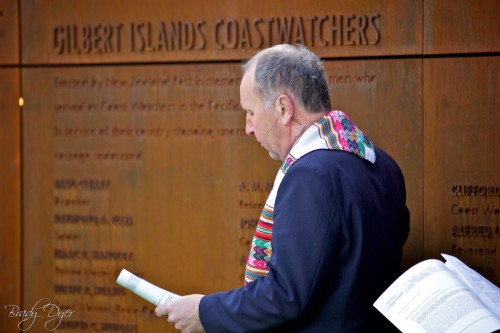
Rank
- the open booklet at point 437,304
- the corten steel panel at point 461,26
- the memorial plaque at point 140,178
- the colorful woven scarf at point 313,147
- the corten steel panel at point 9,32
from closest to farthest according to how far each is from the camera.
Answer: the open booklet at point 437,304 < the colorful woven scarf at point 313,147 < the corten steel panel at point 461,26 < the memorial plaque at point 140,178 < the corten steel panel at point 9,32

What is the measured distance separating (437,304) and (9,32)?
9.47 feet

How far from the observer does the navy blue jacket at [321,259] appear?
7.38ft

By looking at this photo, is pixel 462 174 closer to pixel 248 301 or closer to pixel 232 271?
pixel 232 271

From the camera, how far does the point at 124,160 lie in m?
4.02

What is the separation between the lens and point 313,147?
7.94 ft

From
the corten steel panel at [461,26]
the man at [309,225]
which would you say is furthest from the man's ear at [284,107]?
the corten steel panel at [461,26]

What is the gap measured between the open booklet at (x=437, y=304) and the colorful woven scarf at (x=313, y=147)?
0.43 metres

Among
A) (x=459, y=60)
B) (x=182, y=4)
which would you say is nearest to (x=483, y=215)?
(x=459, y=60)

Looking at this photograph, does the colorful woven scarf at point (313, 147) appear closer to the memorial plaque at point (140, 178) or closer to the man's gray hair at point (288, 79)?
the man's gray hair at point (288, 79)

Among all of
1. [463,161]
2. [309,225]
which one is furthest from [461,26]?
[309,225]

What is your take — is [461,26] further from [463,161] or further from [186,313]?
[186,313]

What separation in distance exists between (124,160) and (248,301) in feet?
6.14

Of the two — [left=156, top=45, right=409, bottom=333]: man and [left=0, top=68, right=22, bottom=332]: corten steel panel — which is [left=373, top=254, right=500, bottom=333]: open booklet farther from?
[left=0, top=68, right=22, bottom=332]: corten steel panel

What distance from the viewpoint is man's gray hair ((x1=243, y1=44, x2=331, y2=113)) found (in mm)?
2486
